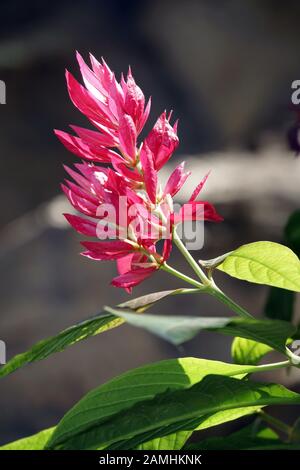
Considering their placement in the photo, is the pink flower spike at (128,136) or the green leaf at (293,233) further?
the green leaf at (293,233)

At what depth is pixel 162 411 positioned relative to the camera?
754 millimetres

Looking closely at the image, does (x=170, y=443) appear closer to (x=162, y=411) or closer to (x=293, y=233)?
(x=162, y=411)

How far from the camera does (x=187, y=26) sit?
194 inches

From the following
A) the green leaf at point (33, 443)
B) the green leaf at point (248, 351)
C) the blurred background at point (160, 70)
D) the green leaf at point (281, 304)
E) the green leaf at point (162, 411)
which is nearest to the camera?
the green leaf at point (162, 411)

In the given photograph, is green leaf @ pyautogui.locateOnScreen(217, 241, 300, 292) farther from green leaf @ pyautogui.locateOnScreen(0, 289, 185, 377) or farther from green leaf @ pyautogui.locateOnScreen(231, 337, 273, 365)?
green leaf @ pyautogui.locateOnScreen(231, 337, 273, 365)

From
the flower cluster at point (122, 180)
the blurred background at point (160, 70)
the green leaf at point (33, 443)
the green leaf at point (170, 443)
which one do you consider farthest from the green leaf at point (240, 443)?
the blurred background at point (160, 70)

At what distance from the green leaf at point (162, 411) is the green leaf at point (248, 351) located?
7.7 inches

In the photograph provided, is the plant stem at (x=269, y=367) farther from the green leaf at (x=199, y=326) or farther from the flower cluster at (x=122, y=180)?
the flower cluster at (x=122, y=180)

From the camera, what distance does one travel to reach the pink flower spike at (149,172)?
759 mm

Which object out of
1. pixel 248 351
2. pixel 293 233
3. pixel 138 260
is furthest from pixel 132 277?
pixel 293 233

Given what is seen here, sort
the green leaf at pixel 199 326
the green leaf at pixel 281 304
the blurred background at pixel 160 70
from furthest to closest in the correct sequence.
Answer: the blurred background at pixel 160 70
the green leaf at pixel 281 304
the green leaf at pixel 199 326

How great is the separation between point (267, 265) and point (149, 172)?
155 mm

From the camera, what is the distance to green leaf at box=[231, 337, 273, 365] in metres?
1.01
